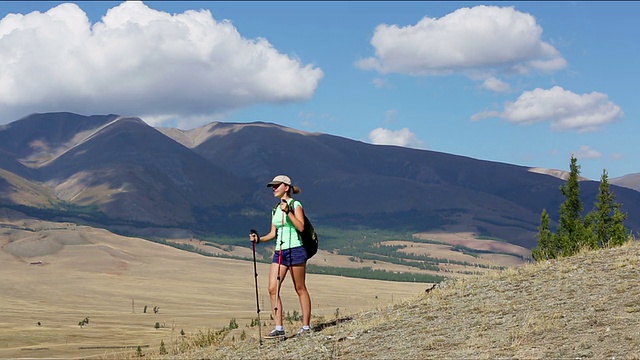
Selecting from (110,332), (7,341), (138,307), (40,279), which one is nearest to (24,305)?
(138,307)

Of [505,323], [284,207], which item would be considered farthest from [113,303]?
[505,323]

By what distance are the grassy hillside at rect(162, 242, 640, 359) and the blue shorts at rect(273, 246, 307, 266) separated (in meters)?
1.60

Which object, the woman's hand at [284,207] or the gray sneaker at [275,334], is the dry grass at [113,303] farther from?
the woman's hand at [284,207]

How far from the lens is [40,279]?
179125 mm

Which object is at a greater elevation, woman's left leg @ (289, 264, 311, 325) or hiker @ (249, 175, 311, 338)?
hiker @ (249, 175, 311, 338)

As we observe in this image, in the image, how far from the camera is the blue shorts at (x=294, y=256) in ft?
51.5

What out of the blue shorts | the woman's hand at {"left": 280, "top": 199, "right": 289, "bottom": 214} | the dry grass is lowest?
the dry grass

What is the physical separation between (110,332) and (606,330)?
260ft

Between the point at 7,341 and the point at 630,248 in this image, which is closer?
the point at 630,248

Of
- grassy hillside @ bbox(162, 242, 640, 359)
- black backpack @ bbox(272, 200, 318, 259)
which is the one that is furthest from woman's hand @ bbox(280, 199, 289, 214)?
grassy hillside @ bbox(162, 242, 640, 359)

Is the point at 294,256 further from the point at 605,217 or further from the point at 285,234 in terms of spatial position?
the point at 605,217

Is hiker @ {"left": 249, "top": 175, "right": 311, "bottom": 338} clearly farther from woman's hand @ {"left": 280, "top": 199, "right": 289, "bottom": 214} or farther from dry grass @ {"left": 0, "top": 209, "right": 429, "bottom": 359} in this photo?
dry grass @ {"left": 0, "top": 209, "right": 429, "bottom": 359}

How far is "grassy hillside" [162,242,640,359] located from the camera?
12953mm

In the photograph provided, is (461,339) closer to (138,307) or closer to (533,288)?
(533,288)
